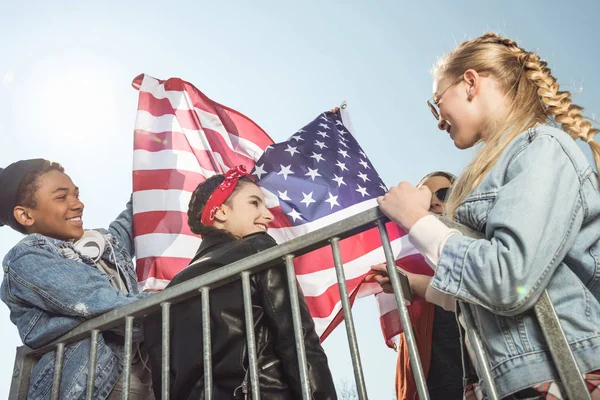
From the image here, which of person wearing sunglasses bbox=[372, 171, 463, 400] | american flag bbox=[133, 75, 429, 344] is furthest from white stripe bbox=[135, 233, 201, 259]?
person wearing sunglasses bbox=[372, 171, 463, 400]

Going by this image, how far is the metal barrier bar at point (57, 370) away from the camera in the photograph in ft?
7.73

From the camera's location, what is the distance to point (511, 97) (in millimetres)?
2074

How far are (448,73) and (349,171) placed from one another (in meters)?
2.80

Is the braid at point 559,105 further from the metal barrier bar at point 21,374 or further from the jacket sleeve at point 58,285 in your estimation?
the metal barrier bar at point 21,374

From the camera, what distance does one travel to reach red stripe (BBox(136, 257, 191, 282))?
13.1 feet

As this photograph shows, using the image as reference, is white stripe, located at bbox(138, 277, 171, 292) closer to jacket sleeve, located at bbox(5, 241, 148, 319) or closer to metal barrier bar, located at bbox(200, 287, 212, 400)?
jacket sleeve, located at bbox(5, 241, 148, 319)

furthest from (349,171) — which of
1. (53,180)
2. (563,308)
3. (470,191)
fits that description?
(563,308)

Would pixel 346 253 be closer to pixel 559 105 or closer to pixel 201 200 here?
pixel 201 200

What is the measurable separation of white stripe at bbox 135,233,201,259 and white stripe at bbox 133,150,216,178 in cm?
70

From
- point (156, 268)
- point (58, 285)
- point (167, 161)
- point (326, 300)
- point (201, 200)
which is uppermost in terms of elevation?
point (167, 161)

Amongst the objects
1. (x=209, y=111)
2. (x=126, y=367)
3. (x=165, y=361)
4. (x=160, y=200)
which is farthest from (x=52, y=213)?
(x=209, y=111)

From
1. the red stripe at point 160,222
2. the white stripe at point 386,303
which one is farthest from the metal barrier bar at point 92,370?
the white stripe at point 386,303

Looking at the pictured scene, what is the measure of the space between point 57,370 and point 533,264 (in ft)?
6.70

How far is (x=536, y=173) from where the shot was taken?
1.54 metres
